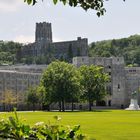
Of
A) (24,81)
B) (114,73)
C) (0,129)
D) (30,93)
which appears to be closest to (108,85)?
(114,73)

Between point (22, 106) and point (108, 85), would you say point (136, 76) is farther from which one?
point (22, 106)

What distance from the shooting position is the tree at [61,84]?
117312 mm

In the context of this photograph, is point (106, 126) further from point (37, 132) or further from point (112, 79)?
point (112, 79)

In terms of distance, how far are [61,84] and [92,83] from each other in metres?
12.6

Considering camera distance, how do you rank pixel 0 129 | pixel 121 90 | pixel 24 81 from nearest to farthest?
pixel 0 129 < pixel 24 81 < pixel 121 90

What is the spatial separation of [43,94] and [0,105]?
1828 cm

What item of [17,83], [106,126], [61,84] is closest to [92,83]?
[61,84]

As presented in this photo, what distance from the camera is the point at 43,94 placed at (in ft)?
400

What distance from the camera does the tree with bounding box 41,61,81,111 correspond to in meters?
117

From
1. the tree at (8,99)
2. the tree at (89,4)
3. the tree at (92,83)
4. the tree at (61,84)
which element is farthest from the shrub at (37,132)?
the tree at (8,99)

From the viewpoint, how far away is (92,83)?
12950 centimetres

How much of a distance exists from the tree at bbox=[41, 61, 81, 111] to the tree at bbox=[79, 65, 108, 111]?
626cm

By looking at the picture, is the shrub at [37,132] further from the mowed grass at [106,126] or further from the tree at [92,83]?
the tree at [92,83]

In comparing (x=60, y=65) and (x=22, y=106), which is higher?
(x=60, y=65)
